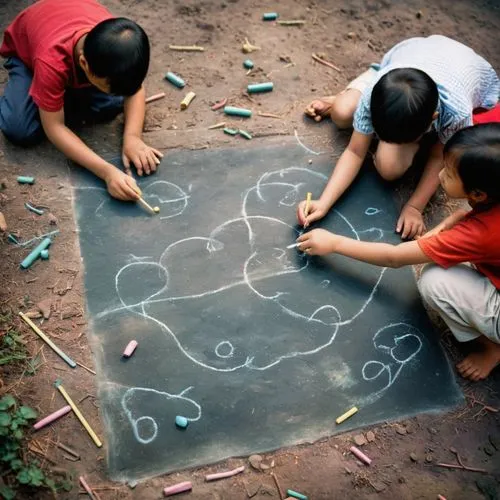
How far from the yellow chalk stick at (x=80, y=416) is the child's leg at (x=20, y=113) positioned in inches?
60.5

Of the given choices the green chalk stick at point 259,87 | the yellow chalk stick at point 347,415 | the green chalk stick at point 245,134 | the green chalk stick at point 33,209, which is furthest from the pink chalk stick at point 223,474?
the green chalk stick at point 259,87

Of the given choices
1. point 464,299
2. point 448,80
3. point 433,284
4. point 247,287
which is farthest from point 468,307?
point 448,80

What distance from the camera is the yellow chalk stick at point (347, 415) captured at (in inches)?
106

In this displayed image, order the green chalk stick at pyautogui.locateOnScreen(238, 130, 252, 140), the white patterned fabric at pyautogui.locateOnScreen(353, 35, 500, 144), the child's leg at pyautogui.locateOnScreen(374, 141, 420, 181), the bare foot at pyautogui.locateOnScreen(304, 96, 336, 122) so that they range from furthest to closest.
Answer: the bare foot at pyautogui.locateOnScreen(304, 96, 336, 122)
the green chalk stick at pyautogui.locateOnScreen(238, 130, 252, 140)
the child's leg at pyautogui.locateOnScreen(374, 141, 420, 181)
the white patterned fabric at pyautogui.locateOnScreen(353, 35, 500, 144)

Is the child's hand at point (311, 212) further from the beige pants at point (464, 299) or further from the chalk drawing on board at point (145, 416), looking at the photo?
the chalk drawing on board at point (145, 416)

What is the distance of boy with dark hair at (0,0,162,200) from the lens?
2982mm

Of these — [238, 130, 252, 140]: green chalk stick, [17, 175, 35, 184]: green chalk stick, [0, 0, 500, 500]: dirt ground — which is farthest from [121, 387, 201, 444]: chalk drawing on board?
[238, 130, 252, 140]: green chalk stick

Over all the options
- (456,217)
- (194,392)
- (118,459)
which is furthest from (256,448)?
(456,217)

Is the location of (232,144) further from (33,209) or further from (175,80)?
(33,209)

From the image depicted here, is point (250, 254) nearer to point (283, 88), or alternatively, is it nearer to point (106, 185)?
point (106, 185)

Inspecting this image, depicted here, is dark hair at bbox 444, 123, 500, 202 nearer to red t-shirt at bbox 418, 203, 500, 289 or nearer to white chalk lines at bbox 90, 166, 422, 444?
red t-shirt at bbox 418, 203, 500, 289

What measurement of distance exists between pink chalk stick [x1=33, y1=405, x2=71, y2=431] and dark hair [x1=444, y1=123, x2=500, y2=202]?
1963 mm

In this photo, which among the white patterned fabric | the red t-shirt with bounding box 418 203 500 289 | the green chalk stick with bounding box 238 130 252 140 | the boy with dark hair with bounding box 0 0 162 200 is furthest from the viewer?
the green chalk stick with bounding box 238 130 252 140

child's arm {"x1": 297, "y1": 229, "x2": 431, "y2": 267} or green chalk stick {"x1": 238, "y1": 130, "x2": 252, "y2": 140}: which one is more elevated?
child's arm {"x1": 297, "y1": 229, "x2": 431, "y2": 267}
